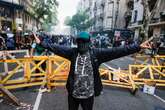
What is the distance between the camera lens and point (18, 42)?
20.7 meters

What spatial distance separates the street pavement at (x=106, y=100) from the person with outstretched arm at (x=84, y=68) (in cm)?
278

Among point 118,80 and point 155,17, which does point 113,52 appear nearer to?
point 118,80

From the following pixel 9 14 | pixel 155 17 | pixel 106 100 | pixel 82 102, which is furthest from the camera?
pixel 9 14

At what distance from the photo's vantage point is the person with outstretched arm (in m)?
3.56

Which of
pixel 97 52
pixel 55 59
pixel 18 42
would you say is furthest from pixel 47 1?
pixel 97 52

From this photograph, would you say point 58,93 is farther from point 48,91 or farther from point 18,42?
point 18,42

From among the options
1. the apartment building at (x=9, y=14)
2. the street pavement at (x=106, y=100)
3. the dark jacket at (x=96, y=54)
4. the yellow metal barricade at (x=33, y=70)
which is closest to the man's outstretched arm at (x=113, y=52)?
the dark jacket at (x=96, y=54)

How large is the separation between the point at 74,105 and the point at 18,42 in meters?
17.8

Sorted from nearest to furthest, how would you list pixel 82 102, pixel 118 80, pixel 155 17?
pixel 82 102, pixel 118 80, pixel 155 17

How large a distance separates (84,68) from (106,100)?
A: 390 centimetres

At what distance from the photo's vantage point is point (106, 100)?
7211 millimetres

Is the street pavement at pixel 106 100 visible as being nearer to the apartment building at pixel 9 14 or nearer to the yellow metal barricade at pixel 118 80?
the yellow metal barricade at pixel 118 80

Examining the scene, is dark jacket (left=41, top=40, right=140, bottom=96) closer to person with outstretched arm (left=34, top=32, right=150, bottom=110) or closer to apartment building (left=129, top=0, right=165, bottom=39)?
person with outstretched arm (left=34, top=32, right=150, bottom=110)

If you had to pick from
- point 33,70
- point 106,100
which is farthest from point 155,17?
point 106,100
